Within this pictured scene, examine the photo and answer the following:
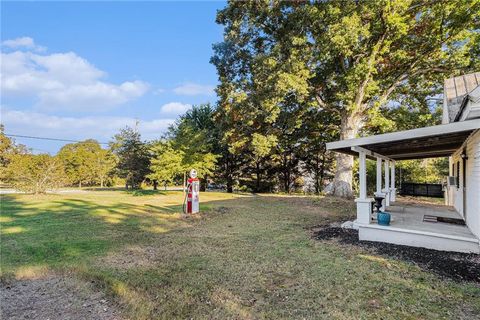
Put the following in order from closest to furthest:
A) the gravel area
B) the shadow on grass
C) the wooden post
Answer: the gravel area, the shadow on grass, the wooden post

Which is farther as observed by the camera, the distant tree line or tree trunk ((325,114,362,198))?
tree trunk ((325,114,362,198))

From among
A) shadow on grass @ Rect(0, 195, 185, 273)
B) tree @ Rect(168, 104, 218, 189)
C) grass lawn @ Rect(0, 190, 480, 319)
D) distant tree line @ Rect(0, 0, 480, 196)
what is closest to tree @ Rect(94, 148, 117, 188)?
distant tree line @ Rect(0, 0, 480, 196)

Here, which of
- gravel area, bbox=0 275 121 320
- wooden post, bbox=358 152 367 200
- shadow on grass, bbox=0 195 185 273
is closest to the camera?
gravel area, bbox=0 275 121 320

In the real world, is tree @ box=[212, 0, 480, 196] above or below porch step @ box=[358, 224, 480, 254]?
above

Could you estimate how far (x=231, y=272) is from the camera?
421cm

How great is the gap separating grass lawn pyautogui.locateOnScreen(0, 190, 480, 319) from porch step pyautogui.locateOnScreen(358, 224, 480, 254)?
982 mm

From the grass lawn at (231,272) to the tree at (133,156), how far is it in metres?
15.9

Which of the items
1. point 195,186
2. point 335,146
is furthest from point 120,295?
point 195,186

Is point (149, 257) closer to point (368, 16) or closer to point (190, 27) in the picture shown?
point (190, 27)

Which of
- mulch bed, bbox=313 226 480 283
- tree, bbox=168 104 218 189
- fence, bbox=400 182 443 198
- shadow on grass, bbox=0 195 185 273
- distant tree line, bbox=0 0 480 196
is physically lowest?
shadow on grass, bbox=0 195 185 273

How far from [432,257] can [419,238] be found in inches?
31.4

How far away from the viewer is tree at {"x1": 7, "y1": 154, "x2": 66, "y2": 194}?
15.6 m

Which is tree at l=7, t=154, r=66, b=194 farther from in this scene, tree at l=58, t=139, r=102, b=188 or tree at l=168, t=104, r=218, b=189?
tree at l=58, t=139, r=102, b=188

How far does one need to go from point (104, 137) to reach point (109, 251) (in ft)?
101
